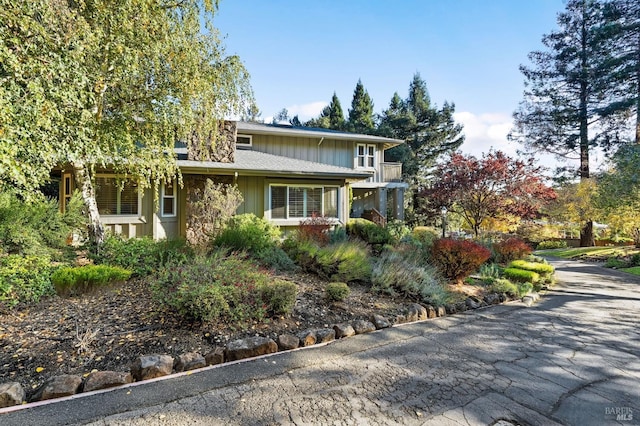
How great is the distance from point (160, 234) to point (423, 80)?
30.0 metres

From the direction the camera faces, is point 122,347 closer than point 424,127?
Yes

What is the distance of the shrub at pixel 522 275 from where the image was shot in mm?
7746

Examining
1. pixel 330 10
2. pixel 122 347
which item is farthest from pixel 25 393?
pixel 330 10

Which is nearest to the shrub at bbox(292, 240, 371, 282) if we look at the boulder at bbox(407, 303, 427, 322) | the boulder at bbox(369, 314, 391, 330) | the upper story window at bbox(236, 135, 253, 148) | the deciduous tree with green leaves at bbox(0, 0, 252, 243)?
the boulder at bbox(407, 303, 427, 322)

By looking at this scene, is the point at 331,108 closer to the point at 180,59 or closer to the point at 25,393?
the point at 180,59

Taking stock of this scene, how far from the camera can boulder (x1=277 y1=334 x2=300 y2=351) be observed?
12.3 feet

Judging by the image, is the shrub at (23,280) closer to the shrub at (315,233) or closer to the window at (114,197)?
the window at (114,197)

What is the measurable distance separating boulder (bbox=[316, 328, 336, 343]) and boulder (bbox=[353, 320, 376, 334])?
0.42 m

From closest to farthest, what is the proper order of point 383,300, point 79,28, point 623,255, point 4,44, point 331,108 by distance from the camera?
point 4,44 < point 79,28 < point 383,300 < point 623,255 < point 331,108

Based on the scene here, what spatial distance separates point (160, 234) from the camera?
1044 centimetres

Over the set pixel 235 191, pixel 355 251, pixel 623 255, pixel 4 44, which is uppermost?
pixel 4 44

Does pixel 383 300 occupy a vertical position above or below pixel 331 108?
below

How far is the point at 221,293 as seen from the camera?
402 centimetres

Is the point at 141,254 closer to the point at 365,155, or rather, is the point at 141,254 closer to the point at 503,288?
the point at 503,288
